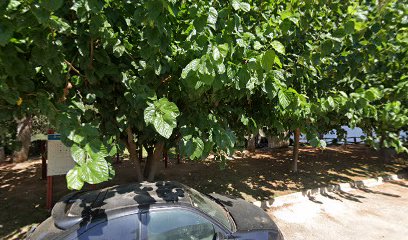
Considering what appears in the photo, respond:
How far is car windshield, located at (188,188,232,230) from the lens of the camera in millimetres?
3582

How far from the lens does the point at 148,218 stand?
310 cm

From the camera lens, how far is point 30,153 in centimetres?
1214

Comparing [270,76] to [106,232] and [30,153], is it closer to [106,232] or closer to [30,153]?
[106,232]

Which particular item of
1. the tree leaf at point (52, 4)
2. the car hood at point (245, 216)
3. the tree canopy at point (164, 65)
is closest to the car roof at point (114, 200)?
the tree canopy at point (164, 65)

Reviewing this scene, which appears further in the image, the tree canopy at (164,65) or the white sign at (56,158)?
the white sign at (56,158)

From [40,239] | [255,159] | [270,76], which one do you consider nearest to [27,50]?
[40,239]

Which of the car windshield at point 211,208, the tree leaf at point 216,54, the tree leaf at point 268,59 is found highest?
the tree leaf at point 216,54

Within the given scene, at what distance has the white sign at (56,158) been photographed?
5398 millimetres

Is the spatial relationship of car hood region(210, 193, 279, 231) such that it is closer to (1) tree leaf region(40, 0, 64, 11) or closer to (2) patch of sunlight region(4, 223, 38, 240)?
(1) tree leaf region(40, 0, 64, 11)

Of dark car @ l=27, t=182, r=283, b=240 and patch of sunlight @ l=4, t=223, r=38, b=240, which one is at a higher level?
dark car @ l=27, t=182, r=283, b=240

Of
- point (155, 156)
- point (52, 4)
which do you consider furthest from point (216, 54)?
point (155, 156)

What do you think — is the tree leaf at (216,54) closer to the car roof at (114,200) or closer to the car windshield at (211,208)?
the car roof at (114,200)

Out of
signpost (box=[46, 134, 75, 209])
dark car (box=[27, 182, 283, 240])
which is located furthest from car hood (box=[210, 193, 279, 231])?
signpost (box=[46, 134, 75, 209])

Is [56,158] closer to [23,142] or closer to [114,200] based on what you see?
[114,200]
